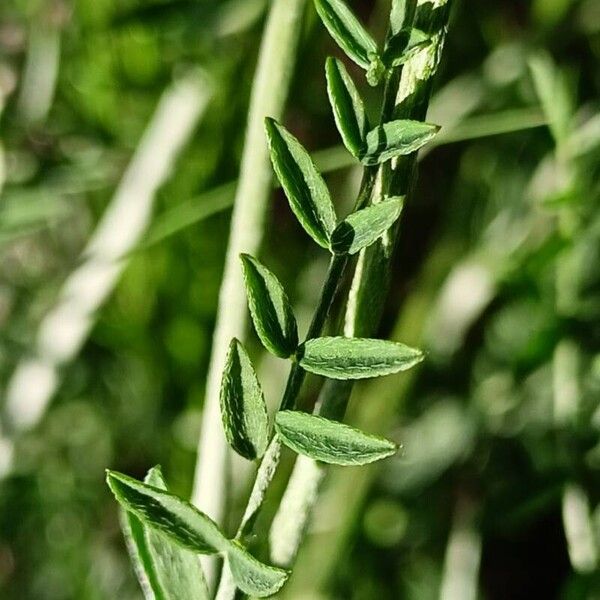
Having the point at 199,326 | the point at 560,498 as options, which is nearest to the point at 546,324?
the point at 560,498

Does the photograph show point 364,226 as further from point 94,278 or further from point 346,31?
point 94,278

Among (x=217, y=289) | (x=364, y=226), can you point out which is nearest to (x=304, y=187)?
(x=364, y=226)

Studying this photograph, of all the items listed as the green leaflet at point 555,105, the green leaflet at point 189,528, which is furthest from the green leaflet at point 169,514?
the green leaflet at point 555,105

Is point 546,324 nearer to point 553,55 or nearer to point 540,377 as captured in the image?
point 540,377

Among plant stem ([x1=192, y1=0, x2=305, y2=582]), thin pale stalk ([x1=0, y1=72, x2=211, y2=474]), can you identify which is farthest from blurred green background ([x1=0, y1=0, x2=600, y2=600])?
plant stem ([x1=192, y1=0, x2=305, y2=582])

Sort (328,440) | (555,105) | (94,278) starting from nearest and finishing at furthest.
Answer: (328,440) → (555,105) → (94,278)

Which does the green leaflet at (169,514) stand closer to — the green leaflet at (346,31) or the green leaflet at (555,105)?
the green leaflet at (346,31)
